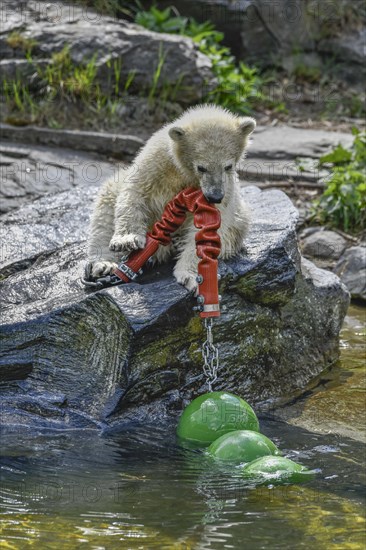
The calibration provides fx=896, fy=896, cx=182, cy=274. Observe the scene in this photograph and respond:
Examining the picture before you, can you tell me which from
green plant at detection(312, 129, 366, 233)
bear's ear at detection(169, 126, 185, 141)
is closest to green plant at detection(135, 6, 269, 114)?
green plant at detection(312, 129, 366, 233)

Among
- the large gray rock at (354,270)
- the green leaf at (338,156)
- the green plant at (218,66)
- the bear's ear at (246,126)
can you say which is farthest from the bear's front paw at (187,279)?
the green plant at (218,66)

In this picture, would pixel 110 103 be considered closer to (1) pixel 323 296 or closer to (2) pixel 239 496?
(1) pixel 323 296

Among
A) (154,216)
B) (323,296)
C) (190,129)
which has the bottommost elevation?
(323,296)

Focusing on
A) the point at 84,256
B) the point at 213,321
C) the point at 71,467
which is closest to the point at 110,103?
the point at 84,256

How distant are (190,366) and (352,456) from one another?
1.23 metres

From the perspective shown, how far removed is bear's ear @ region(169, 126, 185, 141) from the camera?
5645 mm

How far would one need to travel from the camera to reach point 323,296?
267 inches

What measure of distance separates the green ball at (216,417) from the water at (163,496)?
0.12 meters

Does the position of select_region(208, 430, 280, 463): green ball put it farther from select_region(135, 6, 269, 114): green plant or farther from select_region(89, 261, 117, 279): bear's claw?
select_region(135, 6, 269, 114): green plant

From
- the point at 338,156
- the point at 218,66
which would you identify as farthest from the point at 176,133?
the point at 218,66

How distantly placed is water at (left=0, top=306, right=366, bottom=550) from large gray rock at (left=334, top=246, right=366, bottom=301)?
297 cm

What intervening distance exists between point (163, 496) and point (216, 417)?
721 mm

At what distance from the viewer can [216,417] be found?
496 cm

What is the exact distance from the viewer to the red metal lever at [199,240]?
5371mm
